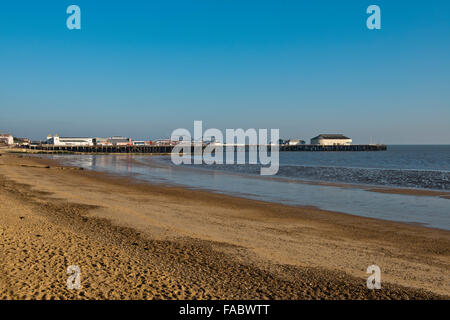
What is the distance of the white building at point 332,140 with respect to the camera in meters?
193

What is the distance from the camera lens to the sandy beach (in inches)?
227

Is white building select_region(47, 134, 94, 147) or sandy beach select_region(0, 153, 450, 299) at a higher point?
white building select_region(47, 134, 94, 147)

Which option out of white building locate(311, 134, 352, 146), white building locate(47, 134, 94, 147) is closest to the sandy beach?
white building locate(47, 134, 94, 147)

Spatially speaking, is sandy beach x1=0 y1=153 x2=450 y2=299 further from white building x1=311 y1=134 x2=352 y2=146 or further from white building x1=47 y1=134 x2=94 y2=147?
white building x1=311 y1=134 x2=352 y2=146

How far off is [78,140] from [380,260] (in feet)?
596

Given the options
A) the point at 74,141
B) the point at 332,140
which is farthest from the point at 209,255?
the point at 332,140

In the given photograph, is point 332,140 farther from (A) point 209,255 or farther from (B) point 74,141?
(A) point 209,255

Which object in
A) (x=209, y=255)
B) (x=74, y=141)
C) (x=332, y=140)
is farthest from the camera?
(x=332, y=140)

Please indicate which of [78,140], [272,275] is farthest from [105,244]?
[78,140]

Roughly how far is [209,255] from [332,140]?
640 ft

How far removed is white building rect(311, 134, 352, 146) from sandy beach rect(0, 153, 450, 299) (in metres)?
186

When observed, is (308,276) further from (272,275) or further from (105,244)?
(105,244)

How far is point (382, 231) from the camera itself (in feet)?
37.3

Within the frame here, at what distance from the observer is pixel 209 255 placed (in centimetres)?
779
